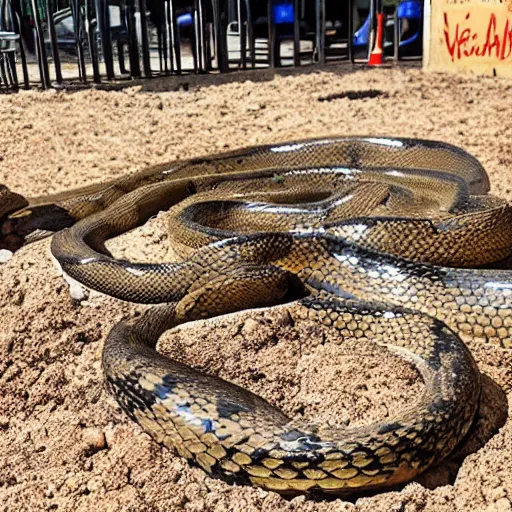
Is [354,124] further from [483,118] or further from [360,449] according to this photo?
[360,449]

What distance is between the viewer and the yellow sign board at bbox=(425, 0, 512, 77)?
10.2 meters

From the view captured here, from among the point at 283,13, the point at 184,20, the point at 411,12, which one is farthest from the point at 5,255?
the point at 184,20

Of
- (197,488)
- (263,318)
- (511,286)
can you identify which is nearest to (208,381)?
(197,488)

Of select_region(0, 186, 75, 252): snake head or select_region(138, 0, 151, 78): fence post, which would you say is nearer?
select_region(0, 186, 75, 252): snake head

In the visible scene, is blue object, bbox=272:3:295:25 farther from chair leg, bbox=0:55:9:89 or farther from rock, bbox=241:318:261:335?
rock, bbox=241:318:261:335

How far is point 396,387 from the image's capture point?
3.39 meters

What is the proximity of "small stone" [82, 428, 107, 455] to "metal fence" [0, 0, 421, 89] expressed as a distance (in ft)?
26.8

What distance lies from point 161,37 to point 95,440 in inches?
429

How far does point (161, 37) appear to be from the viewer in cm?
1298

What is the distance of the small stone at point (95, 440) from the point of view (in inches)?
128

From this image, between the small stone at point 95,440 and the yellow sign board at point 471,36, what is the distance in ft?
29.1

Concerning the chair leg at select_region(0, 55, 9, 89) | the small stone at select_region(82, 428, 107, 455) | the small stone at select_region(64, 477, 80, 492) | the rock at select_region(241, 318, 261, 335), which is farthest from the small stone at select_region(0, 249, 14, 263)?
the chair leg at select_region(0, 55, 9, 89)

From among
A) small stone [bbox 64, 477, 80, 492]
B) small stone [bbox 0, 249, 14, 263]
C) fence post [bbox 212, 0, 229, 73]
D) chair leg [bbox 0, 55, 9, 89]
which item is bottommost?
small stone [bbox 64, 477, 80, 492]

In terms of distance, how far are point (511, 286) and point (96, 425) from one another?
2.37 m
